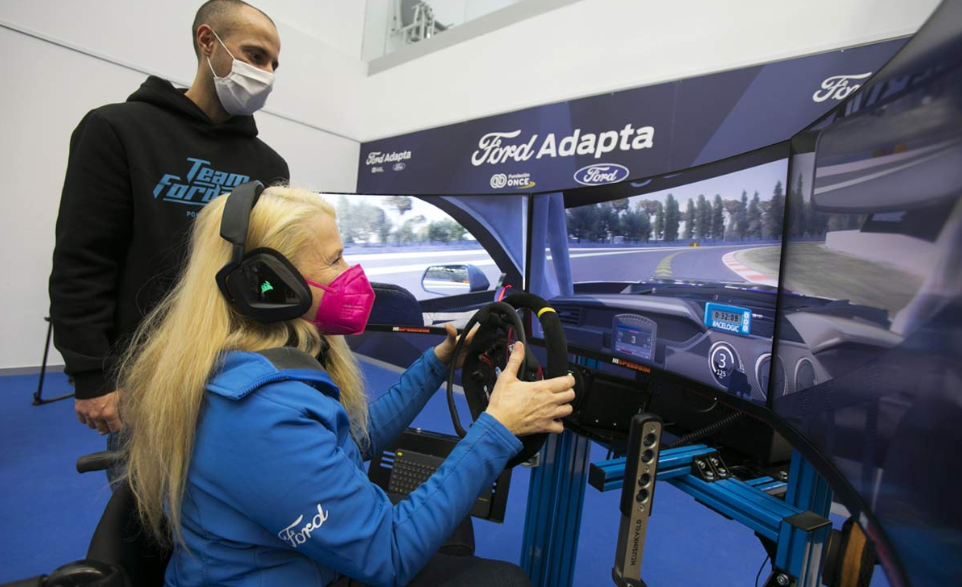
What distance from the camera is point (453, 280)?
8.00 ft

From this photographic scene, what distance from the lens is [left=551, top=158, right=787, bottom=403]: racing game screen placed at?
51.9 inches

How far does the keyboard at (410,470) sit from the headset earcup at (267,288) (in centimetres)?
91

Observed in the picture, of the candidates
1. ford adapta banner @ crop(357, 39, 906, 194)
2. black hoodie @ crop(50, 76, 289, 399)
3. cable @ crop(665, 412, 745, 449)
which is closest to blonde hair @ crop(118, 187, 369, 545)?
black hoodie @ crop(50, 76, 289, 399)

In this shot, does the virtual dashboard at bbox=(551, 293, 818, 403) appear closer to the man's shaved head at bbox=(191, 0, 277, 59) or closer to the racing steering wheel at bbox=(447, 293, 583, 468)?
the racing steering wheel at bbox=(447, 293, 583, 468)

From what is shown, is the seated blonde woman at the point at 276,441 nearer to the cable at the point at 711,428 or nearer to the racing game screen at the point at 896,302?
the racing game screen at the point at 896,302

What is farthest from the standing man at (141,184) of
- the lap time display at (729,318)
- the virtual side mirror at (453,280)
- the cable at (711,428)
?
the cable at (711,428)

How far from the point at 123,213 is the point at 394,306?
49.0 inches

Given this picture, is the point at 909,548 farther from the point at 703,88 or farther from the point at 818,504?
the point at 703,88

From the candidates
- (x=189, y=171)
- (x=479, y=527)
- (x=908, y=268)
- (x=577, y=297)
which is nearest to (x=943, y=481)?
(x=908, y=268)

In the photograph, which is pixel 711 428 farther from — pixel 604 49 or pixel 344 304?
pixel 604 49

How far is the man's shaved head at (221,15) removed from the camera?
1.59m

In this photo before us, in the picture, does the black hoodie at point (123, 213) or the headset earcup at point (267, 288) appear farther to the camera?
the black hoodie at point (123, 213)

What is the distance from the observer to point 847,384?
2.72 ft

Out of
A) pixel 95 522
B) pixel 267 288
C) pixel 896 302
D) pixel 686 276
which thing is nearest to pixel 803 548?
pixel 896 302
